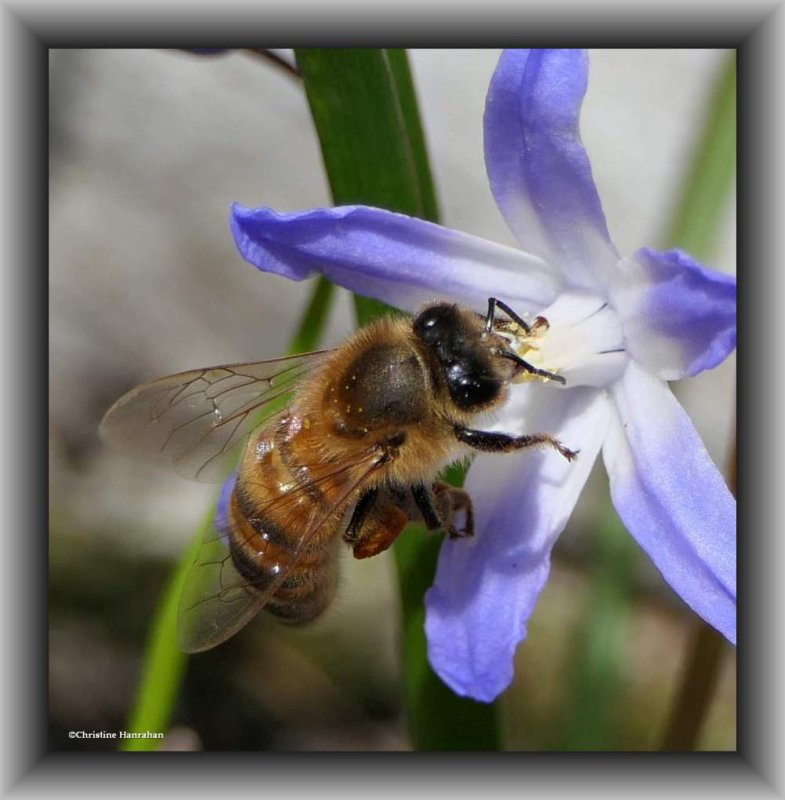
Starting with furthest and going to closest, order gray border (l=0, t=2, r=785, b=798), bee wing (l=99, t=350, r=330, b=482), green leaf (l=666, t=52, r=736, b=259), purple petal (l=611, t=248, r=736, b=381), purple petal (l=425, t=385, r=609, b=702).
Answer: green leaf (l=666, t=52, r=736, b=259) → gray border (l=0, t=2, r=785, b=798) → bee wing (l=99, t=350, r=330, b=482) → purple petal (l=425, t=385, r=609, b=702) → purple petal (l=611, t=248, r=736, b=381)

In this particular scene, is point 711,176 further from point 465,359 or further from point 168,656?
point 168,656

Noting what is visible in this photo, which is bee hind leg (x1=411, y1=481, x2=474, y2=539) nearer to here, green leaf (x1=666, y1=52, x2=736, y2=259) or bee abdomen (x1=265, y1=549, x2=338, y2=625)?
bee abdomen (x1=265, y1=549, x2=338, y2=625)

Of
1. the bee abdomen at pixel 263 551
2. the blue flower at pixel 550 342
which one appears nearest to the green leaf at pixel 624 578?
the blue flower at pixel 550 342

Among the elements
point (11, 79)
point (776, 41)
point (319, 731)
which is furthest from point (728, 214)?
point (319, 731)

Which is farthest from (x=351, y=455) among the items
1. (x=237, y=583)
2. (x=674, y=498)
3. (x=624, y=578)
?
(x=624, y=578)

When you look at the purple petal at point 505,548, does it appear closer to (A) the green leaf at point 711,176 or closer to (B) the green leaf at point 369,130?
(B) the green leaf at point 369,130

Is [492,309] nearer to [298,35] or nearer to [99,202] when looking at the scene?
[298,35]

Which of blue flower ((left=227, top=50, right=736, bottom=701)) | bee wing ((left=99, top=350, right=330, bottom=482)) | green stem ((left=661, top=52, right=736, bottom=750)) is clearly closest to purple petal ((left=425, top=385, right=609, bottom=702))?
blue flower ((left=227, top=50, right=736, bottom=701))
